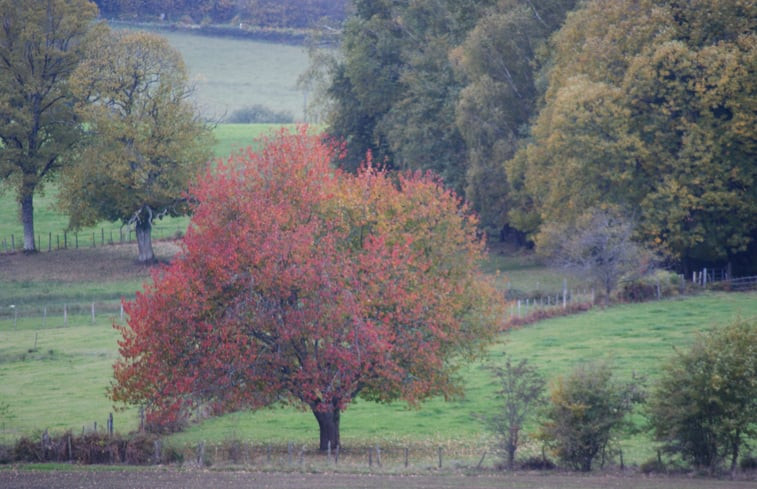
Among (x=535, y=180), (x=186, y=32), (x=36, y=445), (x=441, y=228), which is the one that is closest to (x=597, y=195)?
(x=535, y=180)

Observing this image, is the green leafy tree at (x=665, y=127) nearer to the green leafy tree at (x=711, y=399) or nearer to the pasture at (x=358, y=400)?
the pasture at (x=358, y=400)

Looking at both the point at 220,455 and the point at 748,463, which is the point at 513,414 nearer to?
the point at 748,463

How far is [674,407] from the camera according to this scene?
27203mm

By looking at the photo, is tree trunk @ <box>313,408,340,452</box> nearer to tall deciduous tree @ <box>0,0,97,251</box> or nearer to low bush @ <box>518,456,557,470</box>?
low bush @ <box>518,456,557,470</box>

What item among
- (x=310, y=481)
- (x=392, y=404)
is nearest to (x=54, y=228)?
(x=392, y=404)

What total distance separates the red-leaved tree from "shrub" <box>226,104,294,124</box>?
106 metres

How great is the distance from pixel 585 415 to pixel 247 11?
134746mm

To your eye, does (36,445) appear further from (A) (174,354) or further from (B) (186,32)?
(B) (186,32)

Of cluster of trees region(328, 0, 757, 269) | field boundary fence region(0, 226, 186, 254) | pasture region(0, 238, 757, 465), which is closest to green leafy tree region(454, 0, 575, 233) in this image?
cluster of trees region(328, 0, 757, 269)

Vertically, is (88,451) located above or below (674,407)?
below

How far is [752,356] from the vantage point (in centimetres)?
2645

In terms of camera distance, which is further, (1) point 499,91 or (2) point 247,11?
(2) point 247,11

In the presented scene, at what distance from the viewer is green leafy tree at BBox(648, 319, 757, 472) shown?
1040 inches

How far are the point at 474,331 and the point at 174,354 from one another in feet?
32.2
